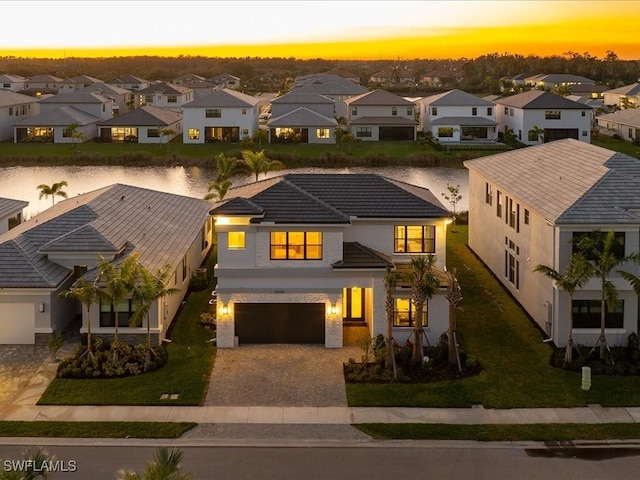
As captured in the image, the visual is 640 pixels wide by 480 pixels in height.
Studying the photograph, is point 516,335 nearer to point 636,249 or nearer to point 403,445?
point 636,249

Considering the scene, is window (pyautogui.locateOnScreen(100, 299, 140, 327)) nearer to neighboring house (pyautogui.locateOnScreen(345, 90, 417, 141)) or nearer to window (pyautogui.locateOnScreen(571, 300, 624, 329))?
window (pyautogui.locateOnScreen(571, 300, 624, 329))

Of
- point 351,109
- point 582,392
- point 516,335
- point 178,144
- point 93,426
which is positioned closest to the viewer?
point 93,426

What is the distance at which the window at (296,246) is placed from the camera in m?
28.1

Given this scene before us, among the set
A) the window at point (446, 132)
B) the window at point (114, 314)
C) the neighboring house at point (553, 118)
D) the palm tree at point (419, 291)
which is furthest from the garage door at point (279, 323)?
the window at point (446, 132)

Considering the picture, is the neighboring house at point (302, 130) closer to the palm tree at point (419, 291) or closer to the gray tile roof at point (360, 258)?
the gray tile roof at point (360, 258)

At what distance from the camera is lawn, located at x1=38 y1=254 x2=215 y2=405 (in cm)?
2291

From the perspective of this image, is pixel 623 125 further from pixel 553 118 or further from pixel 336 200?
pixel 336 200

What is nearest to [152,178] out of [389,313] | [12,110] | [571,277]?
[12,110]

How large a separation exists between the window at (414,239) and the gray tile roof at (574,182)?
173 inches

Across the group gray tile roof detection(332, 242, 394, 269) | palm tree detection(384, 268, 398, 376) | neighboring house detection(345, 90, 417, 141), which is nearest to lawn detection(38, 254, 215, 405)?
gray tile roof detection(332, 242, 394, 269)

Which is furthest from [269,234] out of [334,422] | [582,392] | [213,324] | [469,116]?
[469,116]

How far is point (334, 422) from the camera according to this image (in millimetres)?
21594

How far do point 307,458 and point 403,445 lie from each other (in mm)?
2743

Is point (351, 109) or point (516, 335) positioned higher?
point (351, 109)
